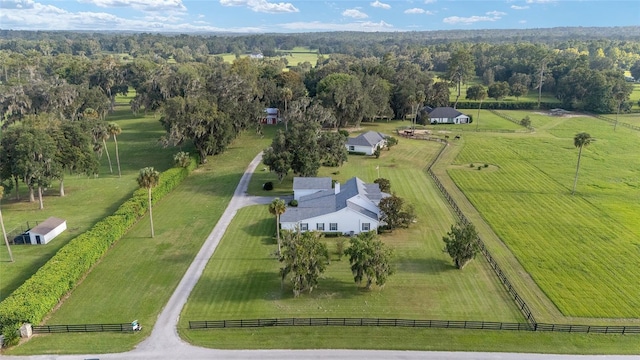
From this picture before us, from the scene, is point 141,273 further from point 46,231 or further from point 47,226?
point 47,226

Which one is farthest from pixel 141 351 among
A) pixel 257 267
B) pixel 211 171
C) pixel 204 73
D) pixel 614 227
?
pixel 204 73

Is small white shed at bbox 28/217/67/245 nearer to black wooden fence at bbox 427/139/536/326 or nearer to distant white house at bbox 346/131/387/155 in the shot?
black wooden fence at bbox 427/139/536/326

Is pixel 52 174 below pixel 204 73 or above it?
below

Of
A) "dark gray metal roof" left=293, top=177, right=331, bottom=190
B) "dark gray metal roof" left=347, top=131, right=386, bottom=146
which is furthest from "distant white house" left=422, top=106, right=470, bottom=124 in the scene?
"dark gray metal roof" left=293, top=177, right=331, bottom=190

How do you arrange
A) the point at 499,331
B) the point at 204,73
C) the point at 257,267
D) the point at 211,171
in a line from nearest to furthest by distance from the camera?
1. the point at 499,331
2. the point at 257,267
3. the point at 211,171
4. the point at 204,73

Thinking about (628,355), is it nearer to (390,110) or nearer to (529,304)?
(529,304)

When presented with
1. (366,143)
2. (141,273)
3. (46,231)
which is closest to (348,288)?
(141,273)
